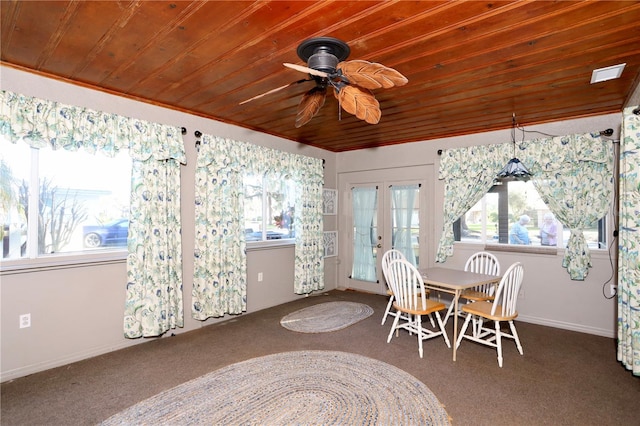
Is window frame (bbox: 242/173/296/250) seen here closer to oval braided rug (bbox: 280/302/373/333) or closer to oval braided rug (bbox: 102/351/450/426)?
oval braided rug (bbox: 280/302/373/333)

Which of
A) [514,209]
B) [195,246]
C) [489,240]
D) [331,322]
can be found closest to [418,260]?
[489,240]

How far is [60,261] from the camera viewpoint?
2.80m

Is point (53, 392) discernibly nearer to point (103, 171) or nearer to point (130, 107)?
point (103, 171)

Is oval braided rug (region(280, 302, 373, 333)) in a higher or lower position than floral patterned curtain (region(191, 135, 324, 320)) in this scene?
lower

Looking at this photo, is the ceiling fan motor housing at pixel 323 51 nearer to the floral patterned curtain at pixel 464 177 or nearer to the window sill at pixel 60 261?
the window sill at pixel 60 261

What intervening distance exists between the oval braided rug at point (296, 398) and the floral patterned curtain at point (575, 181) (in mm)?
2666

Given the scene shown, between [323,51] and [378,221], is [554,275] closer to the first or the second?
[378,221]

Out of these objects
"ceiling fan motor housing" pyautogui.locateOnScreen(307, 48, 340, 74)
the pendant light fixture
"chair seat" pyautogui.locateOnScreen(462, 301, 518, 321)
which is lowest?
"chair seat" pyautogui.locateOnScreen(462, 301, 518, 321)

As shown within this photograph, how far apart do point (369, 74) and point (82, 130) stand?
2.63 metres

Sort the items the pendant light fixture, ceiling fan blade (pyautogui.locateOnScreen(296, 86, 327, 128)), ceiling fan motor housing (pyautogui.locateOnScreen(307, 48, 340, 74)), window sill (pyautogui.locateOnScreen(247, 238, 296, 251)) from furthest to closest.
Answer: window sill (pyautogui.locateOnScreen(247, 238, 296, 251)) → the pendant light fixture → ceiling fan blade (pyautogui.locateOnScreen(296, 86, 327, 128)) → ceiling fan motor housing (pyautogui.locateOnScreen(307, 48, 340, 74))

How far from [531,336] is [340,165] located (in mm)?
3783

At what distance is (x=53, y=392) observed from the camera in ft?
7.89

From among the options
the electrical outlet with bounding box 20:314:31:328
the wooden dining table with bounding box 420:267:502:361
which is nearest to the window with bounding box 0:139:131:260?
the electrical outlet with bounding box 20:314:31:328

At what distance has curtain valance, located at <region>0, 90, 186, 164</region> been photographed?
2.51 m
